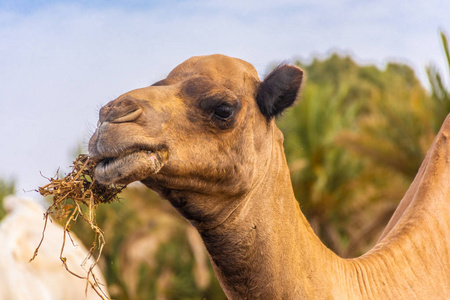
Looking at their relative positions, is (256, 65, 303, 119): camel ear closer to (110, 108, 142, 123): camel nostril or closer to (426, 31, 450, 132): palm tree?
(110, 108, 142, 123): camel nostril

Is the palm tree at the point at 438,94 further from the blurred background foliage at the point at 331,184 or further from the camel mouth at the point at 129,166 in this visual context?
the camel mouth at the point at 129,166

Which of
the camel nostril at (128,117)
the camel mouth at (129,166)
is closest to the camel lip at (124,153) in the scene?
the camel mouth at (129,166)

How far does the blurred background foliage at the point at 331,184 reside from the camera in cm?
1454

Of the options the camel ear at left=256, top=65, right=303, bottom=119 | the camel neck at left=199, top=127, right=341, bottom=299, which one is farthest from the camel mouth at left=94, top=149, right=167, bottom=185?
the camel ear at left=256, top=65, right=303, bottom=119

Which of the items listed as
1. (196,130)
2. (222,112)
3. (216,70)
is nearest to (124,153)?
(196,130)

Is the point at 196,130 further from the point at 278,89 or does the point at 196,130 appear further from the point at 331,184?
the point at 331,184

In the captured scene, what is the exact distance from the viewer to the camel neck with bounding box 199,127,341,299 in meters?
4.02

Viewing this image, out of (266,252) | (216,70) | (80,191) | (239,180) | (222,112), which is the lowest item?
(266,252)

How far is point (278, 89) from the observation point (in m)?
4.44

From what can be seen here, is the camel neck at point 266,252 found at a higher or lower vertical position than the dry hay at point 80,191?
lower

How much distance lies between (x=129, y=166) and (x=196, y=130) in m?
0.55

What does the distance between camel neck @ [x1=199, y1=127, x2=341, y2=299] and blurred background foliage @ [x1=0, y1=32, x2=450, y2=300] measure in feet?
4.20

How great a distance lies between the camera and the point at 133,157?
3.66 m

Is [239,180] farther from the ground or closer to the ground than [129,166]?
closer to the ground
